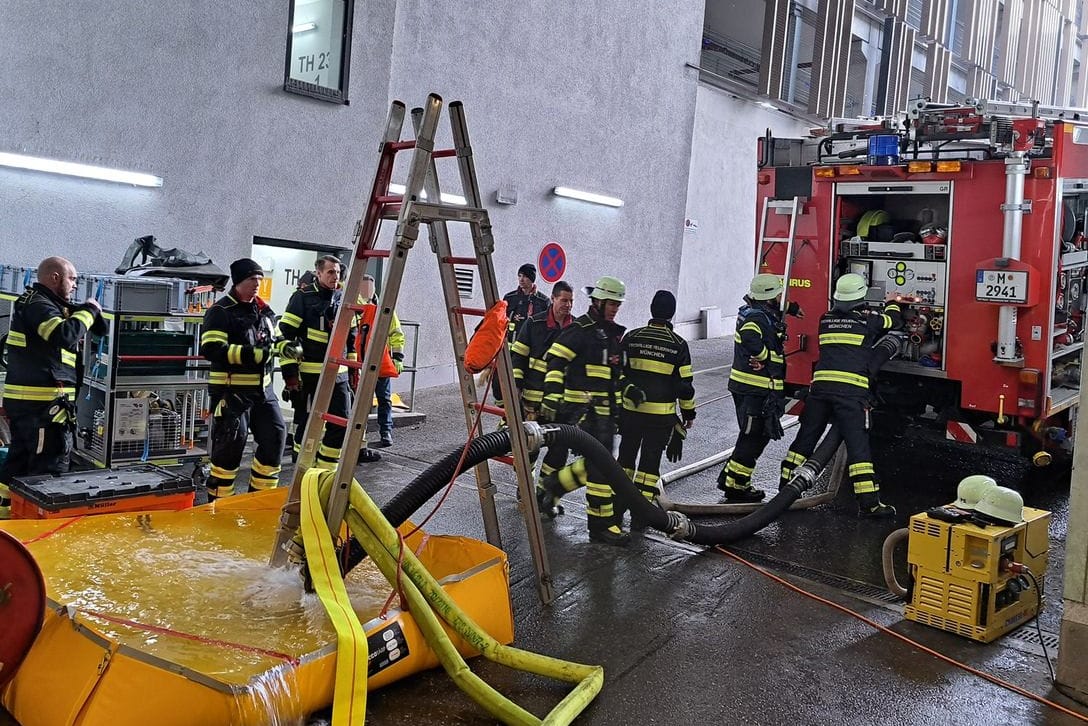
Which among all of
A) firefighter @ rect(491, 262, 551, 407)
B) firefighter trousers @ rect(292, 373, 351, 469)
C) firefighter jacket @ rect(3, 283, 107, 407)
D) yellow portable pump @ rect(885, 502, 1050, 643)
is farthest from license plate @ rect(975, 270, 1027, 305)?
firefighter jacket @ rect(3, 283, 107, 407)

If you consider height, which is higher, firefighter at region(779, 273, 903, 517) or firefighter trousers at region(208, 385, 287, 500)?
firefighter at region(779, 273, 903, 517)

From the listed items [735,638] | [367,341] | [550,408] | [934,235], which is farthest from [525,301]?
[735,638]

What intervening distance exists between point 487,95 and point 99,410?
25.0 feet

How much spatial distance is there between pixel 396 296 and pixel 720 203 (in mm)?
16257

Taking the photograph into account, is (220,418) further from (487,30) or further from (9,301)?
(487,30)

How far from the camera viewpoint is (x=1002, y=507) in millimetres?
5301

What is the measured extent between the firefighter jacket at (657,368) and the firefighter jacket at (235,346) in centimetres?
266

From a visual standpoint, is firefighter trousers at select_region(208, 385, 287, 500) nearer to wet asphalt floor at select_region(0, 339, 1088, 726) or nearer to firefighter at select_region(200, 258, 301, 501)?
firefighter at select_region(200, 258, 301, 501)

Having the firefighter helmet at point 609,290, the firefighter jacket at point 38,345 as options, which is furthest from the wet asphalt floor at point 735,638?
the firefighter jacket at point 38,345

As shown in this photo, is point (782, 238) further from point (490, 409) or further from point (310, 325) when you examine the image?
point (490, 409)

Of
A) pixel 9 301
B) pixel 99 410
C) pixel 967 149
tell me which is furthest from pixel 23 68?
pixel 967 149

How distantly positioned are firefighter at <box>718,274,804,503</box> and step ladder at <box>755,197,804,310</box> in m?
0.61

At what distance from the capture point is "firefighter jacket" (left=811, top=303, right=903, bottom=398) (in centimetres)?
747

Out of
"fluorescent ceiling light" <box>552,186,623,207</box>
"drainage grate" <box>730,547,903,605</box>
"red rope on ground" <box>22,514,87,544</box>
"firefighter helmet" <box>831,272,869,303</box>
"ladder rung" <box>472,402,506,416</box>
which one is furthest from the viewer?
"fluorescent ceiling light" <box>552,186,623,207</box>
